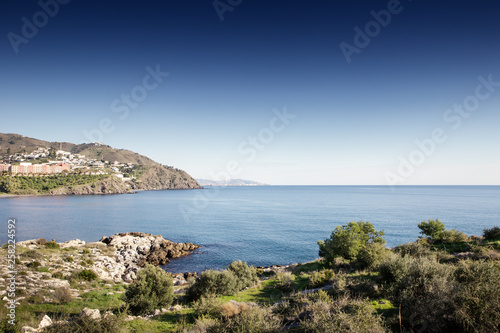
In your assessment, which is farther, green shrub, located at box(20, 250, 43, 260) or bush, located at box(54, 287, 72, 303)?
green shrub, located at box(20, 250, 43, 260)

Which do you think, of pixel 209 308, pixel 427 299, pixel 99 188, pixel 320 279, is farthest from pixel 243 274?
pixel 99 188

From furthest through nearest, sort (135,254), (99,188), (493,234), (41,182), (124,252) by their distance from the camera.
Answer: (99,188)
(41,182)
(135,254)
(124,252)
(493,234)

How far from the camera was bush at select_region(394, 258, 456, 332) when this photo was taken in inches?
273

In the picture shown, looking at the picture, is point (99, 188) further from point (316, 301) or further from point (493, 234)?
point (493, 234)

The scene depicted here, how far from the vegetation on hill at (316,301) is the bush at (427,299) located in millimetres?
28

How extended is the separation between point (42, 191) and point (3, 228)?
11603cm

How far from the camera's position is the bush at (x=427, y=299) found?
6922 mm

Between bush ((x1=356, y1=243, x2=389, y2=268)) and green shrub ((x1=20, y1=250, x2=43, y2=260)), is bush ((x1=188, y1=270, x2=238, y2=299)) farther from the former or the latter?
green shrub ((x1=20, y1=250, x2=43, y2=260))

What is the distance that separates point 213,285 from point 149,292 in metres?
3.90

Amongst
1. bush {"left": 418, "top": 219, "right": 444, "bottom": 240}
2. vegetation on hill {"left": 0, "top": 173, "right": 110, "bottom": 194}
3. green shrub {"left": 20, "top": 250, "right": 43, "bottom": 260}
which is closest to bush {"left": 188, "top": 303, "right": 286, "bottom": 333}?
green shrub {"left": 20, "top": 250, "right": 43, "bottom": 260}

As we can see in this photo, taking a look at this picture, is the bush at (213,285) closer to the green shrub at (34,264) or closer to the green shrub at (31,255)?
the green shrub at (34,264)

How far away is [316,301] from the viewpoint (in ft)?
31.6

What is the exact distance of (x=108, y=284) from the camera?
2117cm

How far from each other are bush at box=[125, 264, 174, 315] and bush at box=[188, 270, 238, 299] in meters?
2.02
